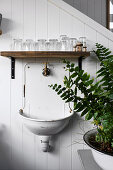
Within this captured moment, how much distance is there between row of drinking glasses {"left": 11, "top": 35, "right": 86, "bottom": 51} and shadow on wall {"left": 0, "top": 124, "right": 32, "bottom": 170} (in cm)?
82

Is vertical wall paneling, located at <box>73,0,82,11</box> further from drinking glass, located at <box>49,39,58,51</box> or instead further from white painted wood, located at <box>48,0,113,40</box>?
drinking glass, located at <box>49,39,58,51</box>

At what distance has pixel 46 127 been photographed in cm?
143

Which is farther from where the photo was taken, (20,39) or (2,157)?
(2,157)

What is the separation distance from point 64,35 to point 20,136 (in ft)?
3.63

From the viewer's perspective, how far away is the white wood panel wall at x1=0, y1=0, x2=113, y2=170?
1636 mm

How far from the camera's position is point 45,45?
155 centimetres

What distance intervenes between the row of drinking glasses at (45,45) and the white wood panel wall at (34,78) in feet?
0.35

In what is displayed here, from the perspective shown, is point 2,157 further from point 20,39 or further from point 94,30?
point 94,30

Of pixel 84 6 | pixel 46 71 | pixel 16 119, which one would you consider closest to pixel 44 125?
pixel 16 119

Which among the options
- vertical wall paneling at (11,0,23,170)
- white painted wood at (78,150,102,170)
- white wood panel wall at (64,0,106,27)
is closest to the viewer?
white painted wood at (78,150,102,170)

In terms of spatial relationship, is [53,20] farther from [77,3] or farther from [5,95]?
[77,3]

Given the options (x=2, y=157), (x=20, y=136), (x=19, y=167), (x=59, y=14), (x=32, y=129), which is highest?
(x=59, y=14)

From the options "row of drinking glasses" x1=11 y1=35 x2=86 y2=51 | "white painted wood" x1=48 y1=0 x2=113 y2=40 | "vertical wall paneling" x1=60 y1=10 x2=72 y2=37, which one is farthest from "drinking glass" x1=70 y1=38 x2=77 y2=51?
"white painted wood" x1=48 y1=0 x2=113 y2=40

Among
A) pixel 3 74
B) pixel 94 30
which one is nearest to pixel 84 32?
pixel 94 30
